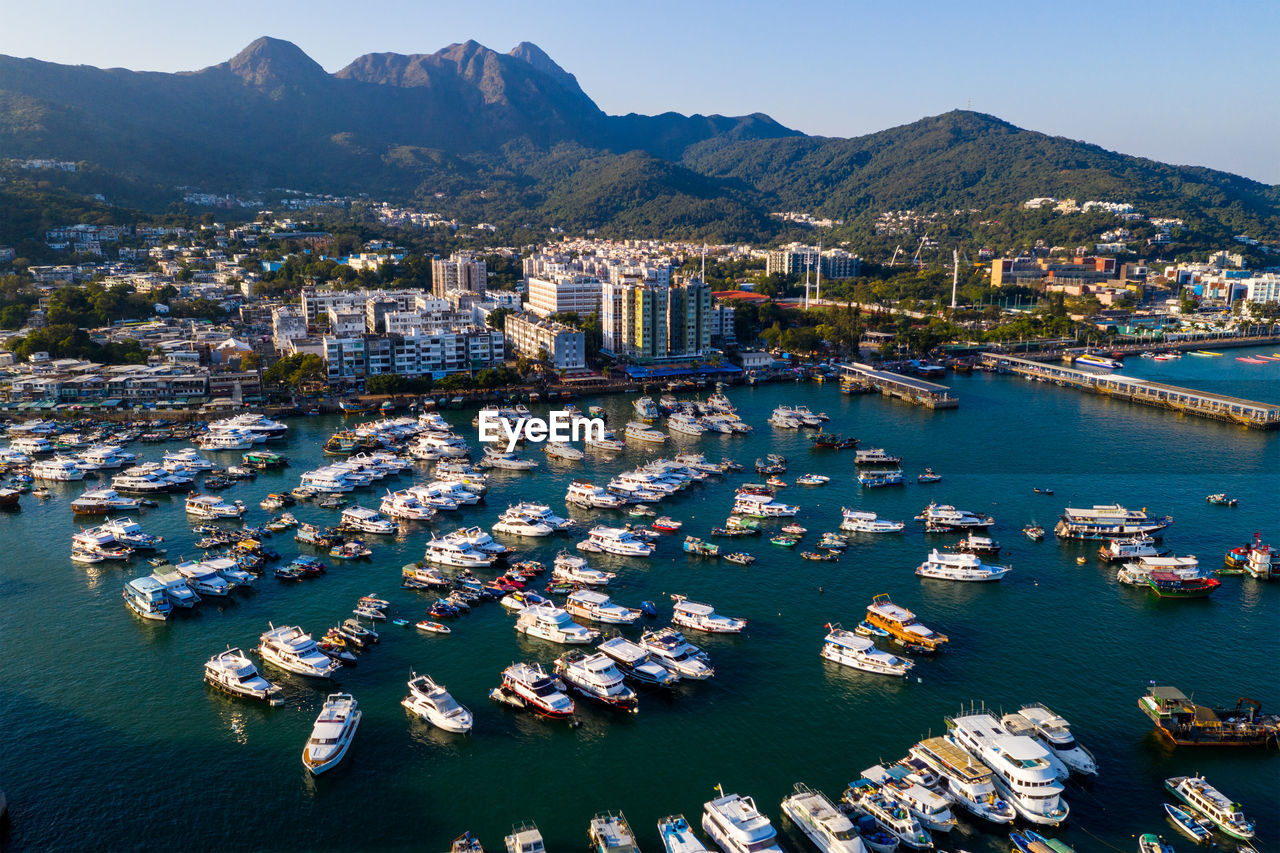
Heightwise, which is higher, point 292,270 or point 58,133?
point 58,133

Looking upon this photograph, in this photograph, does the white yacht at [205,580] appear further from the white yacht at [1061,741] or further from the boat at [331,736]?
the white yacht at [1061,741]

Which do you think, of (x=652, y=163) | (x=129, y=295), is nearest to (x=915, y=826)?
(x=129, y=295)

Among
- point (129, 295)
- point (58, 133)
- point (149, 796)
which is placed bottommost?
point (149, 796)

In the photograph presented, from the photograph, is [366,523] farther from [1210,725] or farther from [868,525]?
[1210,725]

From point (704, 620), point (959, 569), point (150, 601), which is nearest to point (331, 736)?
point (704, 620)

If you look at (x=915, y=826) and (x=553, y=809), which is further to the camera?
(x=553, y=809)

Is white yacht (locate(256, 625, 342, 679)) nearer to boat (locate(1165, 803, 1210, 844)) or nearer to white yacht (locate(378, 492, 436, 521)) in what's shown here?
white yacht (locate(378, 492, 436, 521))

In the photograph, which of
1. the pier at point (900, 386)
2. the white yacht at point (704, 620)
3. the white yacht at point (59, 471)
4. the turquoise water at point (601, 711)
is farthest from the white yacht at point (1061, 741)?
the white yacht at point (59, 471)

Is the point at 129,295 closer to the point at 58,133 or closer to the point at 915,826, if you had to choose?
the point at 915,826
